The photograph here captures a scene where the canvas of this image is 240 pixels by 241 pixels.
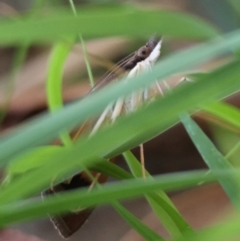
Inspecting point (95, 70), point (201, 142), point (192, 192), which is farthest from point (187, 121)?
point (95, 70)

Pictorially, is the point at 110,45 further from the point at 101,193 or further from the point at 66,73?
the point at 101,193

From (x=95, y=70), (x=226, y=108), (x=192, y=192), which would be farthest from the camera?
(x=95, y=70)

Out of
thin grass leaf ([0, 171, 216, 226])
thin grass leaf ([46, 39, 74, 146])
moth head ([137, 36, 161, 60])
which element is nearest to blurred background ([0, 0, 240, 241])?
moth head ([137, 36, 161, 60])

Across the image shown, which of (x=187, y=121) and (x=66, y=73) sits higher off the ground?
(x=66, y=73)

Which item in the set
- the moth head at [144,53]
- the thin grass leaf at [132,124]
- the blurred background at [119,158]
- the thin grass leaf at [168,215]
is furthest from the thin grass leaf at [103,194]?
the blurred background at [119,158]

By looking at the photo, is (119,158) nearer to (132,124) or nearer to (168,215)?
(168,215)

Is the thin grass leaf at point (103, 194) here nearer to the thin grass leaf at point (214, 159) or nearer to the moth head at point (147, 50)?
the thin grass leaf at point (214, 159)
